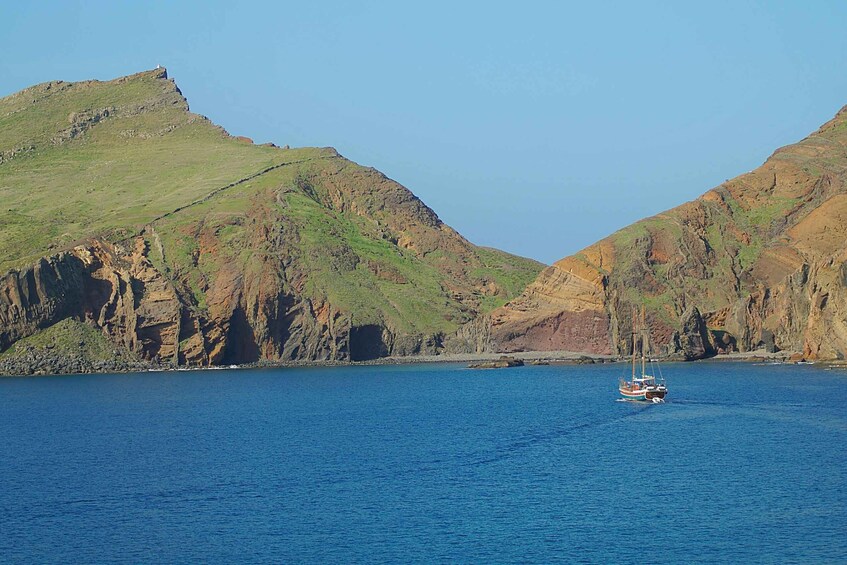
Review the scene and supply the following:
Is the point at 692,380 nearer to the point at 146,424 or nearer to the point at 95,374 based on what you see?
the point at 146,424

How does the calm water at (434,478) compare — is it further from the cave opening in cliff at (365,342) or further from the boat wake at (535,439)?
the cave opening in cliff at (365,342)

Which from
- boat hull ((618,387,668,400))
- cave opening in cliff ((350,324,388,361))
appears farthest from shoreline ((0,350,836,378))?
boat hull ((618,387,668,400))

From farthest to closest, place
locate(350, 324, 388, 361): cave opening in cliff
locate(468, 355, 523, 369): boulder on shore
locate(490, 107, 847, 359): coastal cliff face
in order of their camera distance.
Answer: locate(350, 324, 388, 361): cave opening in cliff
locate(468, 355, 523, 369): boulder on shore
locate(490, 107, 847, 359): coastal cliff face

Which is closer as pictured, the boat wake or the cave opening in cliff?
A: the boat wake

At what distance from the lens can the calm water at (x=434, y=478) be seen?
52.9 m

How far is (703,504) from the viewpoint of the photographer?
59969 millimetres

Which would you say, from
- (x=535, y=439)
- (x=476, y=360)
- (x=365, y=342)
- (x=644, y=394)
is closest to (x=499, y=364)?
(x=476, y=360)

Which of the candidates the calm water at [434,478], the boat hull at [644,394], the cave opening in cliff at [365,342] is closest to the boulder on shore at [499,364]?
the cave opening in cliff at [365,342]

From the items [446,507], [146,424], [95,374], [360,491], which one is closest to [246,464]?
[360,491]

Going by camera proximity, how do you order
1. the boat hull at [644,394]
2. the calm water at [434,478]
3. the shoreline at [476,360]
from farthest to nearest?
the shoreline at [476,360]
the boat hull at [644,394]
the calm water at [434,478]

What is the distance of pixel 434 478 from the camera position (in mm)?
68938

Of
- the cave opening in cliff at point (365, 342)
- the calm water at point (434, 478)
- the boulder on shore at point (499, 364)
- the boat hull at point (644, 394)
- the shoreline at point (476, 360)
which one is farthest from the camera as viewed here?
the cave opening in cliff at point (365, 342)

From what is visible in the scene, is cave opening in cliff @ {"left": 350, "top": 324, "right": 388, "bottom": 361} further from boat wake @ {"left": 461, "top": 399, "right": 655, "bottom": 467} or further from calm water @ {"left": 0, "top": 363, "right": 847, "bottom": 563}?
boat wake @ {"left": 461, "top": 399, "right": 655, "bottom": 467}

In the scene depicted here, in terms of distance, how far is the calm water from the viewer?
52938 millimetres
